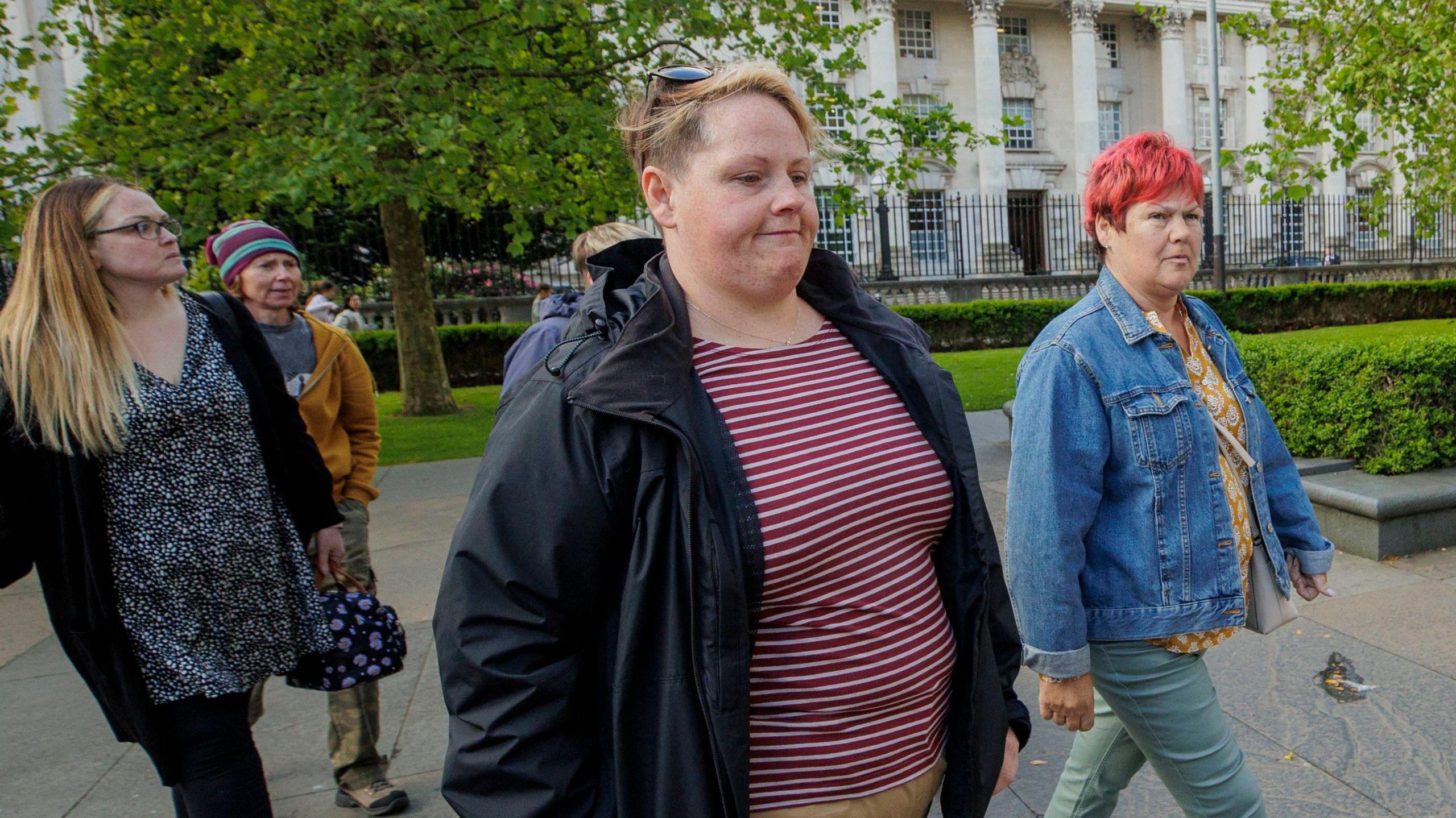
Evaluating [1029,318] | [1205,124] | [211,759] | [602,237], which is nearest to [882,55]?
[1205,124]

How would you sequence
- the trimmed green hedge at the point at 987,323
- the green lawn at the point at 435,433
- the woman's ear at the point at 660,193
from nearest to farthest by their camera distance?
1. the woman's ear at the point at 660,193
2. the green lawn at the point at 435,433
3. the trimmed green hedge at the point at 987,323

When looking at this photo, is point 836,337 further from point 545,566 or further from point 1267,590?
point 1267,590

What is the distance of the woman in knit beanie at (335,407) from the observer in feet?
11.2

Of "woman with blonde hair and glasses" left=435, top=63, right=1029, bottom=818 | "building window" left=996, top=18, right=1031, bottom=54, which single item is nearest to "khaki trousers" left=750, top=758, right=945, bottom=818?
"woman with blonde hair and glasses" left=435, top=63, right=1029, bottom=818

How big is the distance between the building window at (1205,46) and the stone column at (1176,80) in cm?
121

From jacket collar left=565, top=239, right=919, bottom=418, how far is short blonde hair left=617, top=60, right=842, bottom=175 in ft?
0.64

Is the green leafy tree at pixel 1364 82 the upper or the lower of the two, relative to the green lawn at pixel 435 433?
upper

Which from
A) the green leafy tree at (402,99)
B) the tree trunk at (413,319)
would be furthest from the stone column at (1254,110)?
the tree trunk at (413,319)

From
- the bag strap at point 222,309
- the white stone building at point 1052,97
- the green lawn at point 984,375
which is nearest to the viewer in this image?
the bag strap at point 222,309

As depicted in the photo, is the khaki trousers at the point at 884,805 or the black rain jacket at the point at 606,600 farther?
the khaki trousers at the point at 884,805

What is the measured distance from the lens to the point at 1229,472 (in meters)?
2.39

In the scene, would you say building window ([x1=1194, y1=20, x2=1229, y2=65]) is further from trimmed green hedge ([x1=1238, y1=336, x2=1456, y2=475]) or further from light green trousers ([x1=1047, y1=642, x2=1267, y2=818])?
light green trousers ([x1=1047, y1=642, x2=1267, y2=818])

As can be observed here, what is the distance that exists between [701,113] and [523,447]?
0.62m

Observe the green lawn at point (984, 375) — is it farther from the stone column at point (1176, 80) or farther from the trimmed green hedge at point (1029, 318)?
the stone column at point (1176, 80)
